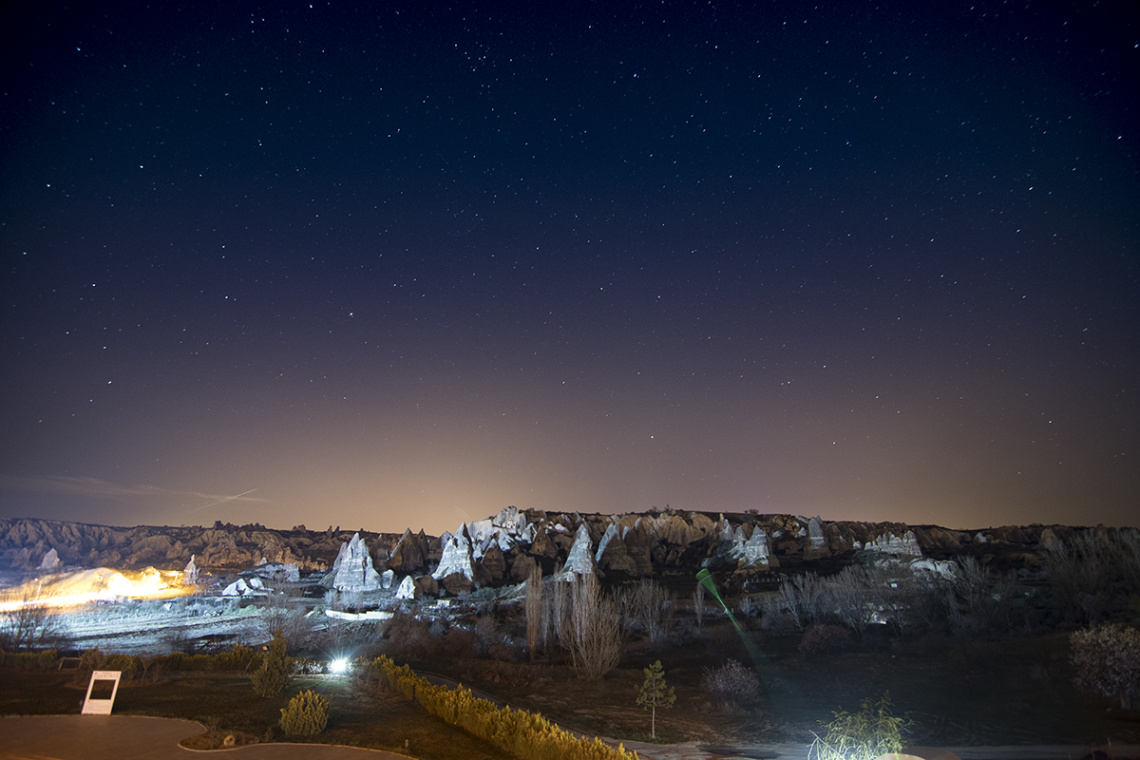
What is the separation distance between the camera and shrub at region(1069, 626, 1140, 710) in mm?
20969

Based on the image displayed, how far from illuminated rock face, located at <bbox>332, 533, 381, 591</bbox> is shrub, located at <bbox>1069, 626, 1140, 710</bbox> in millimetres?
65740

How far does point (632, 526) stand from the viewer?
9131cm

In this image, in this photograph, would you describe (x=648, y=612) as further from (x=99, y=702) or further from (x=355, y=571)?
(x=355, y=571)

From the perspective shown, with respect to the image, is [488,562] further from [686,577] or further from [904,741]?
[904,741]

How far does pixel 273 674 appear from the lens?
19109mm

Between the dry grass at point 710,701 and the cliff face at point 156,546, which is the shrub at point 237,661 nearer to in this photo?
the dry grass at point 710,701

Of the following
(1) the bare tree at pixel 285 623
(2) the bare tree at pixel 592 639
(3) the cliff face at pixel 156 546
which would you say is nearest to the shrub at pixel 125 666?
(1) the bare tree at pixel 285 623

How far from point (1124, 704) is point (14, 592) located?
79713mm

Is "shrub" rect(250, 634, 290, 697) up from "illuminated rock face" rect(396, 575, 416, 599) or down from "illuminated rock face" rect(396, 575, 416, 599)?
up

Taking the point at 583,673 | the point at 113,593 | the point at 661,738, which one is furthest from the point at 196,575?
the point at 661,738

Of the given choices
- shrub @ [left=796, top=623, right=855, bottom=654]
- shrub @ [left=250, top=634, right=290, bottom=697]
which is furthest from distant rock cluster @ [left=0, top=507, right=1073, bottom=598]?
shrub @ [left=250, top=634, right=290, bottom=697]

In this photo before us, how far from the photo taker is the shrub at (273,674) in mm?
18938

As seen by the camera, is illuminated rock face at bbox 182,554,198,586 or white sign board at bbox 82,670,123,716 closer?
white sign board at bbox 82,670,123,716

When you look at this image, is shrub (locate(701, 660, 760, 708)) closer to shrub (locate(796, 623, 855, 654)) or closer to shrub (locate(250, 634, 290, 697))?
shrub (locate(796, 623, 855, 654))
